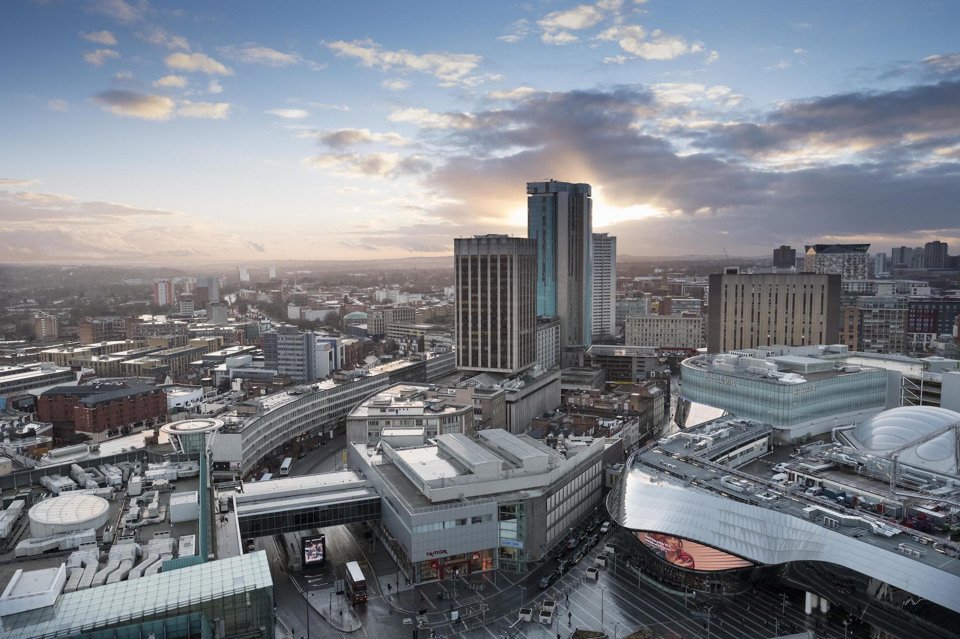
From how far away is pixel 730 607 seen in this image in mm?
38125

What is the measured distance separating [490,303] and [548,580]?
5328cm

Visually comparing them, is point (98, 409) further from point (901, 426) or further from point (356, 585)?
point (901, 426)

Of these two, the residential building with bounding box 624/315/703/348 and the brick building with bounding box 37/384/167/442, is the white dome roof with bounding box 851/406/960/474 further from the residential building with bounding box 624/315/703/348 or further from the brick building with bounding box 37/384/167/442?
the residential building with bounding box 624/315/703/348

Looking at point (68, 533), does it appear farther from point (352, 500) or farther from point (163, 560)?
point (352, 500)

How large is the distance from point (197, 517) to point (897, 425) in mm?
48521

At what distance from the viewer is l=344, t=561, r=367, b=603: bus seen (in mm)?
39000

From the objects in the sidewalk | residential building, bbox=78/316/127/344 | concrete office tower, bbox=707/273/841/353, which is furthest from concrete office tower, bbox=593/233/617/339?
the sidewalk

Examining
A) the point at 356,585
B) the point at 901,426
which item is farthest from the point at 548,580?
the point at 901,426

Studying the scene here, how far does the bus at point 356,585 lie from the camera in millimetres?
39000

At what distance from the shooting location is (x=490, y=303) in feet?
302

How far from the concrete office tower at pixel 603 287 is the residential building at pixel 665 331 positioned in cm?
2053

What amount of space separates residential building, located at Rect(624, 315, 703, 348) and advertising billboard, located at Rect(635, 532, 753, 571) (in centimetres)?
10902

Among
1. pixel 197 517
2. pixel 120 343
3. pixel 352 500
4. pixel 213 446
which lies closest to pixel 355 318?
pixel 120 343

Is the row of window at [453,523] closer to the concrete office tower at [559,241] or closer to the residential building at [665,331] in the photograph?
the concrete office tower at [559,241]
